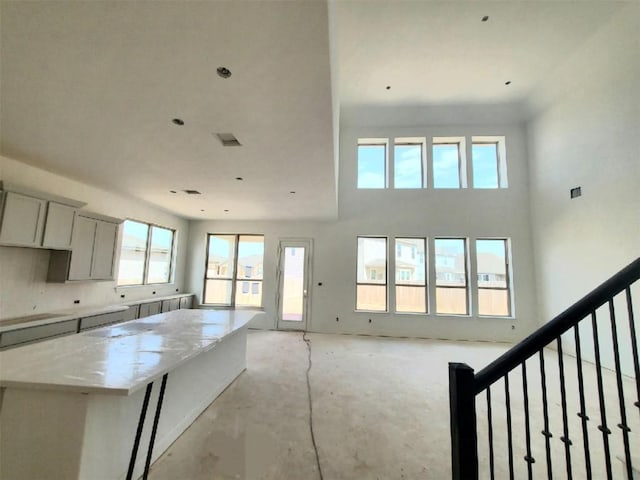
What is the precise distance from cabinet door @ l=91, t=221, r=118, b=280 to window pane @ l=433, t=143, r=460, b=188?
6607mm

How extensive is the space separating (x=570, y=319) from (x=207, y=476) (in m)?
2.41

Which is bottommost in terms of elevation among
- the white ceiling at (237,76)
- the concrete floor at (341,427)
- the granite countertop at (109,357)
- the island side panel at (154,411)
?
the concrete floor at (341,427)

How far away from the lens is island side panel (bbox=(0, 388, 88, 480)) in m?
1.37

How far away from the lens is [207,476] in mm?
1821

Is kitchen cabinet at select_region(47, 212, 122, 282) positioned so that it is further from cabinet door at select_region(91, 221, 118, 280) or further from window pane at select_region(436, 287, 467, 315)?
window pane at select_region(436, 287, 467, 315)

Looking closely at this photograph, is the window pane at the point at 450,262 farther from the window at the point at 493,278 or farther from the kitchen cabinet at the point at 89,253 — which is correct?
the kitchen cabinet at the point at 89,253

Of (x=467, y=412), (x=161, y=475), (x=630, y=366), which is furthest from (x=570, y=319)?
(x=630, y=366)

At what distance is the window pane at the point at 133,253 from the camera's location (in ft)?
16.0

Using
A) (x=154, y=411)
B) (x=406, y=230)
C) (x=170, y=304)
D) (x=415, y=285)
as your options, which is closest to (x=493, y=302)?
(x=415, y=285)

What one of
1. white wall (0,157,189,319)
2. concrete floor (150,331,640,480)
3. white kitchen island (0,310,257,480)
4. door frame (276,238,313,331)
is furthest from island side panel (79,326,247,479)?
door frame (276,238,313,331)

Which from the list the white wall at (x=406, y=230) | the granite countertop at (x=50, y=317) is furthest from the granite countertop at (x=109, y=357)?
the white wall at (x=406, y=230)

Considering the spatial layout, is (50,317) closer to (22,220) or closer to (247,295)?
(22,220)

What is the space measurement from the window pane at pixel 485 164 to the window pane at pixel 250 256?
5.50 meters

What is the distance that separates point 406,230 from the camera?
6090mm
